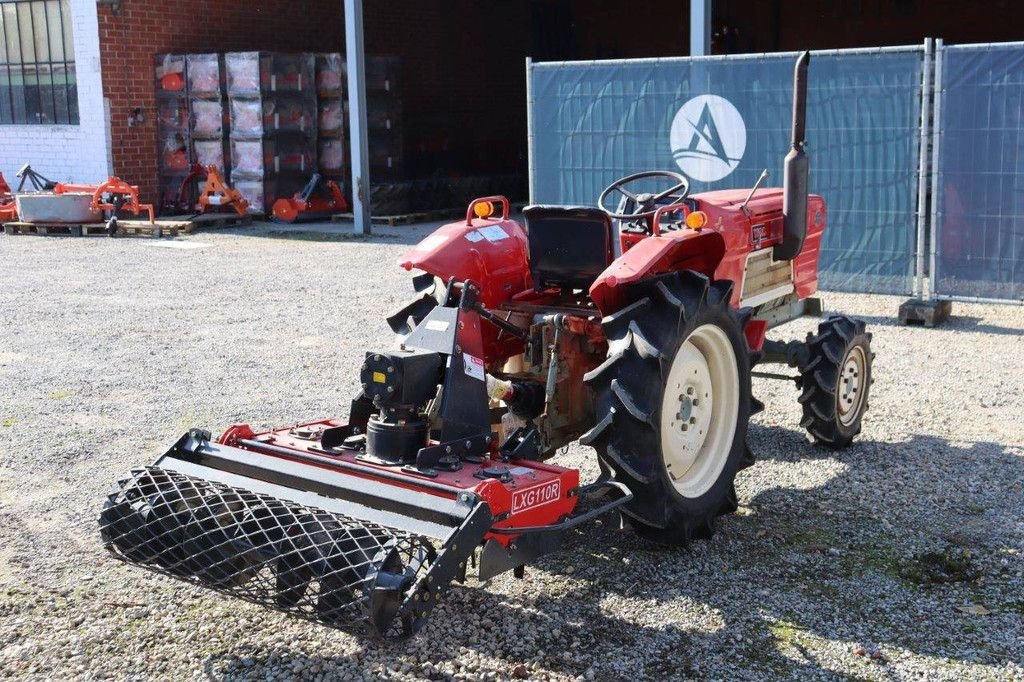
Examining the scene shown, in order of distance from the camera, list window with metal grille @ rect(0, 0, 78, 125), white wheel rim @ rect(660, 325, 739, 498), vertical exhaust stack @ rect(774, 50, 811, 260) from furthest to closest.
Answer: window with metal grille @ rect(0, 0, 78, 125)
vertical exhaust stack @ rect(774, 50, 811, 260)
white wheel rim @ rect(660, 325, 739, 498)

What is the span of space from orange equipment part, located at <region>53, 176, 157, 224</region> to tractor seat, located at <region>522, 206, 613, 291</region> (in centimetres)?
1127

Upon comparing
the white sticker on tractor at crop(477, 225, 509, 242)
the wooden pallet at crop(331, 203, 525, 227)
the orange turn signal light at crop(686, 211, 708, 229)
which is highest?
the orange turn signal light at crop(686, 211, 708, 229)

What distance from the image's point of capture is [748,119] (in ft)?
31.7

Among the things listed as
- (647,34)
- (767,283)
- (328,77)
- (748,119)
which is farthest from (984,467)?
(647,34)

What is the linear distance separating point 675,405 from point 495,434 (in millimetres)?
675

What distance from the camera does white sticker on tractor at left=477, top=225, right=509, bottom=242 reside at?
5008 millimetres

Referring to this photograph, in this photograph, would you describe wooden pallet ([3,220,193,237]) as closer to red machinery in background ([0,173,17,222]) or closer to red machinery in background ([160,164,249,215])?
red machinery in background ([0,173,17,222])

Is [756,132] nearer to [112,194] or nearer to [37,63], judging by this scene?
[112,194]

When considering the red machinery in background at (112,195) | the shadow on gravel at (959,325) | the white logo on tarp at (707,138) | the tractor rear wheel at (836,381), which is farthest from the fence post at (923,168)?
the red machinery in background at (112,195)

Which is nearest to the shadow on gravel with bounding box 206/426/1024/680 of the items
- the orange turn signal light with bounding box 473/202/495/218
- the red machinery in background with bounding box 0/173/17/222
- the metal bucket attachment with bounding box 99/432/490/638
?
the metal bucket attachment with bounding box 99/432/490/638

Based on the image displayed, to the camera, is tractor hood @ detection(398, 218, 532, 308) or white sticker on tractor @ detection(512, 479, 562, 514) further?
tractor hood @ detection(398, 218, 532, 308)

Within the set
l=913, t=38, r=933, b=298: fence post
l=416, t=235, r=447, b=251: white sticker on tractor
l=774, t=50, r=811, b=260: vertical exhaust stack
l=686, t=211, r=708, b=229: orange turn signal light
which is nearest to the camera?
l=686, t=211, r=708, b=229: orange turn signal light

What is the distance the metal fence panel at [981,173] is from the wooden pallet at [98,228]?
9462 mm

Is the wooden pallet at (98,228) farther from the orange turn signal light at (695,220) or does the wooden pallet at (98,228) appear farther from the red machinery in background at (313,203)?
the orange turn signal light at (695,220)
